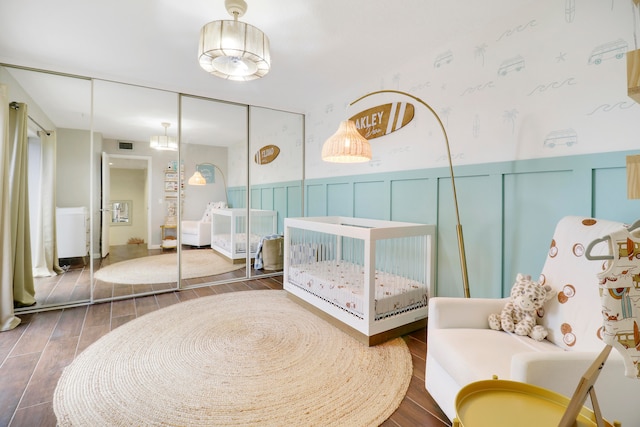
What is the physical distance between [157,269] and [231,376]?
2.22 m

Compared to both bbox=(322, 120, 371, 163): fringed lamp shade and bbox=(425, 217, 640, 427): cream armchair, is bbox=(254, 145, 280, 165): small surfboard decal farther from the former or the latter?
bbox=(425, 217, 640, 427): cream armchair

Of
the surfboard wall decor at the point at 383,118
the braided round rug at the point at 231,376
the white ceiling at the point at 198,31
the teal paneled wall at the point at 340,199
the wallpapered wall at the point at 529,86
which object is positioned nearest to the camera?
the braided round rug at the point at 231,376

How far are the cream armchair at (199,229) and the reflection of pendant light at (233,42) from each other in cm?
208

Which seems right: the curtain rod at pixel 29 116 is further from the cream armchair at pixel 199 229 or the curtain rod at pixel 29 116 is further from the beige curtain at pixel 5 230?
the cream armchair at pixel 199 229

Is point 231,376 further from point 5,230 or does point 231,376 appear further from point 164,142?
point 164,142

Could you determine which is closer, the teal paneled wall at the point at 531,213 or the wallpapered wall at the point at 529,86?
the wallpapered wall at the point at 529,86

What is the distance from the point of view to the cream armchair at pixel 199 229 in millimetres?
3590

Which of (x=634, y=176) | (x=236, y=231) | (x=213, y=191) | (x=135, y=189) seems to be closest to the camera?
(x=634, y=176)

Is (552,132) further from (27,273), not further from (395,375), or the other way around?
(27,273)

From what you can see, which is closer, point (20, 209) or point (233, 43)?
point (233, 43)

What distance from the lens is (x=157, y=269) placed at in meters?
3.54

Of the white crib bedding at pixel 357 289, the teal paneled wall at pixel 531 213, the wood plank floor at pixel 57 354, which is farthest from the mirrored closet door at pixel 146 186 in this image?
the teal paneled wall at pixel 531 213

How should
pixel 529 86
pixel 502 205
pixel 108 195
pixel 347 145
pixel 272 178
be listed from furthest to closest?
pixel 272 178 < pixel 108 195 < pixel 347 145 < pixel 502 205 < pixel 529 86

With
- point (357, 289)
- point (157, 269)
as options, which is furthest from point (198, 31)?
point (157, 269)
